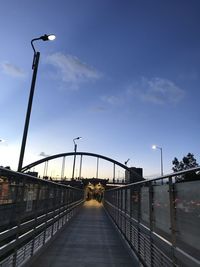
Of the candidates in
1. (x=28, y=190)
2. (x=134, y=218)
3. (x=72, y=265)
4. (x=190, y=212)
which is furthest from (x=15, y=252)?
(x=134, y=218)

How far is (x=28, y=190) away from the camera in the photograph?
243 inches

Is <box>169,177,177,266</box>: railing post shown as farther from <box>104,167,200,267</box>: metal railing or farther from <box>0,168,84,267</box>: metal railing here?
<box>0,168,84,267</box>: metal railing

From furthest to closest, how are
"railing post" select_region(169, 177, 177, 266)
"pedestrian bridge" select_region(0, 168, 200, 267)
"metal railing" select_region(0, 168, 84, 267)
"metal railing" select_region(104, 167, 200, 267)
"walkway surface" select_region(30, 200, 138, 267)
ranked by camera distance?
1. "walkway surface" select_region(30, 200, 138, 267)
2. "metal railing" select_region(0, 168, 84, 267)
3. "railing post" select_region(169, 177, 177, 266)
4. "pedestrian bridge" select_region(0, 168, 200, 267)
5. "metal railing" select_region(104, 167, 200, 267)

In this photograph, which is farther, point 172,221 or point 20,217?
point 20,217

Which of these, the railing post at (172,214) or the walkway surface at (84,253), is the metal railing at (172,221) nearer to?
the railing post at (172,214)

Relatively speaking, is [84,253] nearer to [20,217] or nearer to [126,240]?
[126,240]

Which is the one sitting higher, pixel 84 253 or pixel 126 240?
pixel 126 240

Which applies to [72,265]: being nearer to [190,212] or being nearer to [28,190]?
[28,190]

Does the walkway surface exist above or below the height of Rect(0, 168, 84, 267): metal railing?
below

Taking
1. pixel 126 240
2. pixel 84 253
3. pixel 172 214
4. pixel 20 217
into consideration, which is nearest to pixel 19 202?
pixel 20 217

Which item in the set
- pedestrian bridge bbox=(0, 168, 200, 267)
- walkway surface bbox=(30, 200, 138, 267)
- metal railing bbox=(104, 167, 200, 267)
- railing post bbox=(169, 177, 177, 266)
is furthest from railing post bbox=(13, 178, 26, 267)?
railing post bbox=(169, 177, 177, 266)

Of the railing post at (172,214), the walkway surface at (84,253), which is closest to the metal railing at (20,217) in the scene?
the walkway surface at (84,253)

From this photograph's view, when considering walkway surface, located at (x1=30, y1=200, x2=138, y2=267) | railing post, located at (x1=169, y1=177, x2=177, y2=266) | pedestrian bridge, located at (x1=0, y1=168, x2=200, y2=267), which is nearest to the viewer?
pedestrian bridge, located at (x1=0, y1=168, x2=200, y2=267)

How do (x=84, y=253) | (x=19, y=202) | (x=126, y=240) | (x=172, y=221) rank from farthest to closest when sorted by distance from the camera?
(x=126, y=240)
(x=84, y=253)
(x=19, y=202)
(x=172, y=221)
